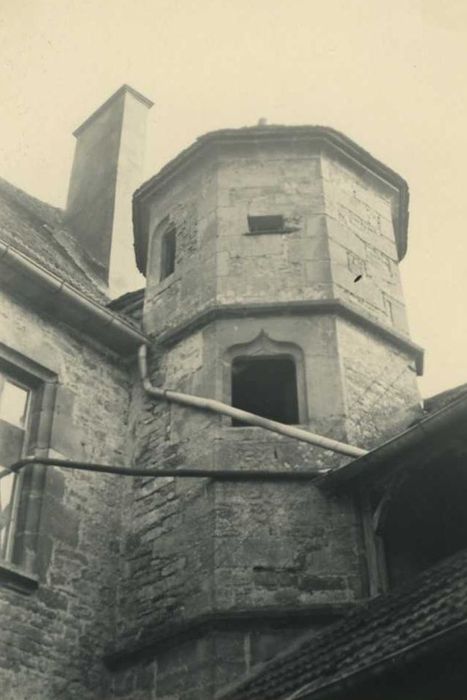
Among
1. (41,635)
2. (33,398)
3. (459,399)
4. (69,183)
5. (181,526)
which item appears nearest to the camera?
(459,399)

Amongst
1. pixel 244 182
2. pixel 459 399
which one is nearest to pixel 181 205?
pixel 244 182

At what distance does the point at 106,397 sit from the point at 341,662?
15.1 feet

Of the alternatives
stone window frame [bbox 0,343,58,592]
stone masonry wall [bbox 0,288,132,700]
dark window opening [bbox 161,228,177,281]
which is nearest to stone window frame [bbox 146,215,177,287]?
dark window opening [bbox 161,228,177,281]

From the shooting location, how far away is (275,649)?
7570 mm

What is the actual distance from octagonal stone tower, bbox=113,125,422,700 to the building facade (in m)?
0.02

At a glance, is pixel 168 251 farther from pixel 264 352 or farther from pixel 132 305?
pixel 264 352

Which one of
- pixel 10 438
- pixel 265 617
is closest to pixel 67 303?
pixel 10 438

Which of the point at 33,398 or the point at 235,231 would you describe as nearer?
the point at 33,398

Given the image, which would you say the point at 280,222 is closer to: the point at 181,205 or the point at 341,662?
the point at 181,205

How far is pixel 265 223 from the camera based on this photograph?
11.0 m

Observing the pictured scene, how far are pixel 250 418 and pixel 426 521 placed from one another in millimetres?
1872

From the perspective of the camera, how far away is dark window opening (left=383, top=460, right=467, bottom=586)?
8289mm

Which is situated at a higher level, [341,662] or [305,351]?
[305,351]

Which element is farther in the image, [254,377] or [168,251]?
[168,251]
